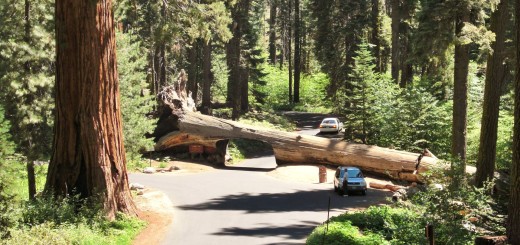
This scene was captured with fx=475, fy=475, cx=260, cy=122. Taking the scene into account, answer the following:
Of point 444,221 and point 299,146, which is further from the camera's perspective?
point 299,146

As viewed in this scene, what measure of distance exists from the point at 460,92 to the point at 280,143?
11.0 meters

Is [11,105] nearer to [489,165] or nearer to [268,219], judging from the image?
[268,219]

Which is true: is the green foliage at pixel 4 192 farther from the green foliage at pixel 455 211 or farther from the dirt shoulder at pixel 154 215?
the green foliage at pixel 455 211

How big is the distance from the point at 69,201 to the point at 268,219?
21.9ft

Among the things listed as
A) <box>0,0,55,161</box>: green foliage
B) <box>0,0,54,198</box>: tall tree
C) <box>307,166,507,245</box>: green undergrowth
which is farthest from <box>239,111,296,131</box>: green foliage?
<box>307,166,507,245</box>: green undergrowth

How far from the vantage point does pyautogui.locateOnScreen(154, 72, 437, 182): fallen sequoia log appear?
24453mm

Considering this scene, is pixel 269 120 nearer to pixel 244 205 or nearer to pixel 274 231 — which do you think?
pixel 244 205

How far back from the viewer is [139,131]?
2252 centimetres

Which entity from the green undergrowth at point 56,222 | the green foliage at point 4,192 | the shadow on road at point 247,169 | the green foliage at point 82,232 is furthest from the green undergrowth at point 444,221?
the shadow on road at point 247,169

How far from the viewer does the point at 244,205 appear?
1923cm

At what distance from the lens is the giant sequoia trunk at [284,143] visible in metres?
24.5

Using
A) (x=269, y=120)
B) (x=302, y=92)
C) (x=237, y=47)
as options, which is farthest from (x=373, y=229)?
(x=302, y=92)

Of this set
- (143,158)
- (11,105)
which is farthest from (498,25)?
(143,158)

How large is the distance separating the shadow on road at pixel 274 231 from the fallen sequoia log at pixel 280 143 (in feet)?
32.4
